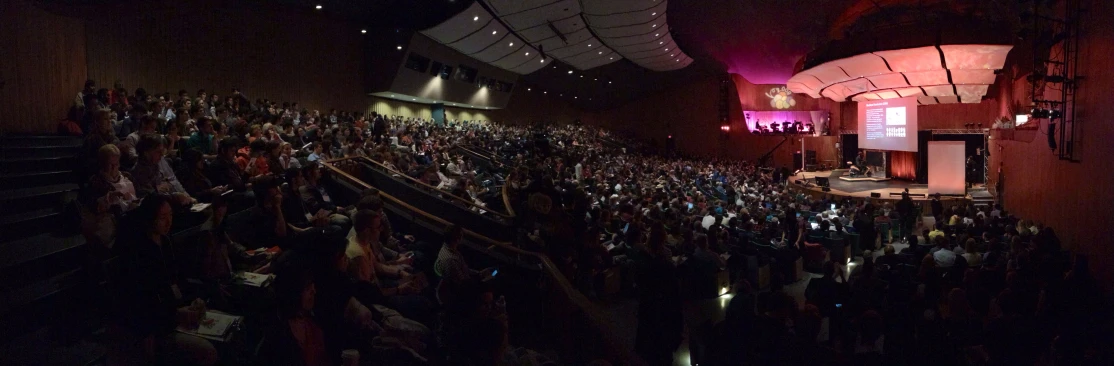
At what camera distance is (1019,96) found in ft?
48.0

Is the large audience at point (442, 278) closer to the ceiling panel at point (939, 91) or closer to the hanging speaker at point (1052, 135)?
the hanging speaker at point (1052, 135)

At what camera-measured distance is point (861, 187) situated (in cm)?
2150

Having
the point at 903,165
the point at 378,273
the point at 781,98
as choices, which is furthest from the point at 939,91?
the point at 378,273

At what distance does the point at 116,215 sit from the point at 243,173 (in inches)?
106

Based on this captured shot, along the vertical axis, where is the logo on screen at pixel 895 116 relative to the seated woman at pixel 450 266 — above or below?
above

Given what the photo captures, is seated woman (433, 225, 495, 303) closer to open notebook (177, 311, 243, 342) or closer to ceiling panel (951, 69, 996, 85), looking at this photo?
open notebook (177, 311, 243, 342)

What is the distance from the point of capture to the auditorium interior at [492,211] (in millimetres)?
3107

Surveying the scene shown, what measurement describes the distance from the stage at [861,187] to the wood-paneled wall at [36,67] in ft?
63.5

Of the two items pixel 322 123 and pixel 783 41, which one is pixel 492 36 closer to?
pixel 322 123

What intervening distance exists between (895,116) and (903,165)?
3.96 metres

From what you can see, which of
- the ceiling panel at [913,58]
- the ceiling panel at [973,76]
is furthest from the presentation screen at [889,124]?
the ceiling panel at [913,58]

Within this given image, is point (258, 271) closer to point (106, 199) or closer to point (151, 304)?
point (106, 199)

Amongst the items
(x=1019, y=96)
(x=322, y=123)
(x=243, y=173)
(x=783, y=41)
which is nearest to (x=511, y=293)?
(x=243, y=173)

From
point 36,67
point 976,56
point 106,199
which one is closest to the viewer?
point 106,199
